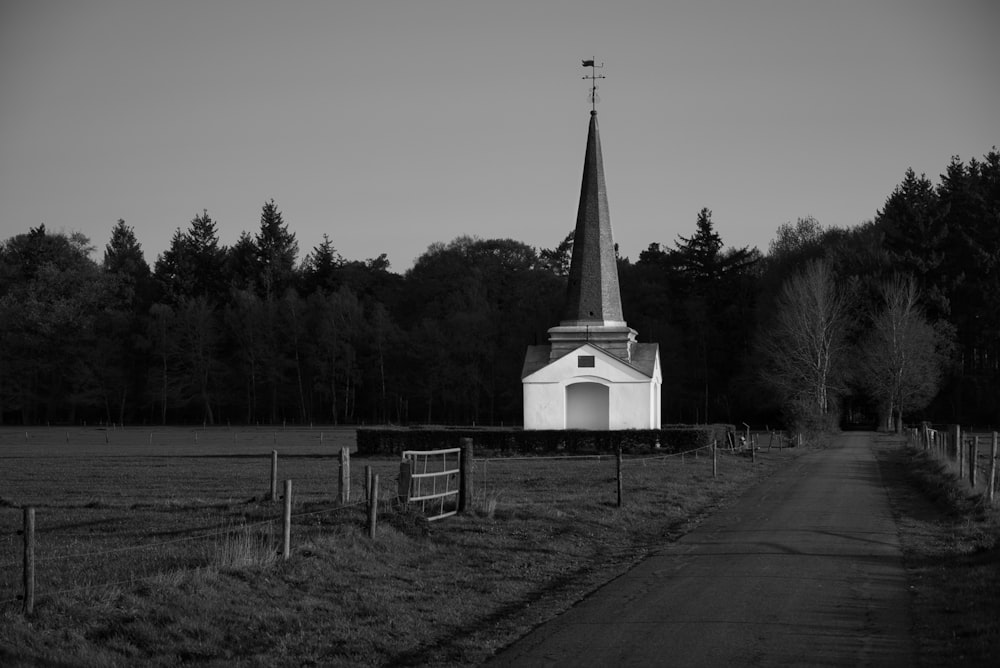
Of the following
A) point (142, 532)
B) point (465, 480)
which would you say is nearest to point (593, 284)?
point (465, 480)

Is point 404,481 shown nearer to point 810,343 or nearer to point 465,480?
point 465,480

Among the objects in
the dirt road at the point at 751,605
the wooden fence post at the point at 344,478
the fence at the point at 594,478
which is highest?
Answer: the wooden fence post at the point at 344,478

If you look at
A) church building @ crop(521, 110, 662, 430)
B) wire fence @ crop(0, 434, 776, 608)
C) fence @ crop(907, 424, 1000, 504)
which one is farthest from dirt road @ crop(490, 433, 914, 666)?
church building @ crop(521, 110, 662, 430)

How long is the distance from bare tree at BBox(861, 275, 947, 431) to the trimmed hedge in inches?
1040

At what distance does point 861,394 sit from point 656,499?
56.1m

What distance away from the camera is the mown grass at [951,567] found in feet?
31.8

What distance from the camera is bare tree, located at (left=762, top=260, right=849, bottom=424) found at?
65.8 meters

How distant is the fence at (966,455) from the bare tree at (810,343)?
54.9 feet

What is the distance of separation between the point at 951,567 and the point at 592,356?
33431 millimetres

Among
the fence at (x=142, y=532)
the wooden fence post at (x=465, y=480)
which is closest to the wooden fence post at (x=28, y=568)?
the fence at (x=142, y=532)

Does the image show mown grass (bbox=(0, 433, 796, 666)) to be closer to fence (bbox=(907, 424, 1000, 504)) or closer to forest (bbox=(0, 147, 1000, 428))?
fence (bbox=(907, 424, 1000, 504))

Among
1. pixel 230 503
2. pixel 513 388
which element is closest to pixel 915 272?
pixel 513 388

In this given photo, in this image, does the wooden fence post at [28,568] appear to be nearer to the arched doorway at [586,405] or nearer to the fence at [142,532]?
the fence at [142,532]

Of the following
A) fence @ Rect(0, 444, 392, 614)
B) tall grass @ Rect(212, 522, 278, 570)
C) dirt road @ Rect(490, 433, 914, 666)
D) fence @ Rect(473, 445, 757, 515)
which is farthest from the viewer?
fence @ Rect(473, 445, 757, 515)
